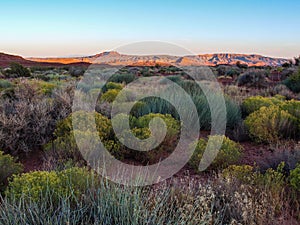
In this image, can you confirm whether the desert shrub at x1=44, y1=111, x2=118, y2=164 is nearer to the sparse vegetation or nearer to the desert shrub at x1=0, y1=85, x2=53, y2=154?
the sparse vegetation

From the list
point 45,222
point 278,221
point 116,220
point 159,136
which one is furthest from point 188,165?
point 45,222

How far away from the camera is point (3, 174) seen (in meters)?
4.34

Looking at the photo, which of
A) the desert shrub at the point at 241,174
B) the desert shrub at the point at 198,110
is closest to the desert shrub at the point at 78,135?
the desert shrub at the point at 198,110

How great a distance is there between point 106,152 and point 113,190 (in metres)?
2.34

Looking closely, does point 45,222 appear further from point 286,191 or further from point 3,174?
point 286,191

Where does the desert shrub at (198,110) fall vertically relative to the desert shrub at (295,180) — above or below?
Answer: above

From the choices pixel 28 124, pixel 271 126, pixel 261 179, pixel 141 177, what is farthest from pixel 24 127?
pixel 271 126

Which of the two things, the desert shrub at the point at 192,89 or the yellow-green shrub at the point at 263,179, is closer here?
the yellow-green shrub at the point at 263,179

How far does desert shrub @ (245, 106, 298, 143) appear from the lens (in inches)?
262

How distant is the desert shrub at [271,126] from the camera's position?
6.66 meters

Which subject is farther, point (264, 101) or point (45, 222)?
point (264, 101)

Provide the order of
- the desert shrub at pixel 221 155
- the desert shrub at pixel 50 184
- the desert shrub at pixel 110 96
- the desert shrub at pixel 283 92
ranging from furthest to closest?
1. the desert shrub at pixel 283 92
2. the desert shrub at pixel 110 96
3. the desert shrub at pixel 221 155
4. the desert shrub at pixel 50 184

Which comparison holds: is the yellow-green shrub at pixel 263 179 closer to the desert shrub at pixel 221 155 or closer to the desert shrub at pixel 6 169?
the desert shrub at pixel 221 155

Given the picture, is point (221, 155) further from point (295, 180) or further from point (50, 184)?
point (50, 184)
